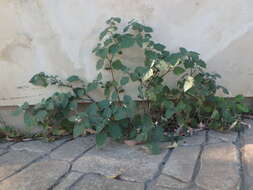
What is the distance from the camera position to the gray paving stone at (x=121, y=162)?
1.37m

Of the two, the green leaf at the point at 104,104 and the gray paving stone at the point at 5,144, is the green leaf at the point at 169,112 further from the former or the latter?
the gray paving stone at the point at 5,144

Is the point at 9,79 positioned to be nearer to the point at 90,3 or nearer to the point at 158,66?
the point at 90,3

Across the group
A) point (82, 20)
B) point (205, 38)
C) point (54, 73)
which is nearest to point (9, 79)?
point (54, 73)

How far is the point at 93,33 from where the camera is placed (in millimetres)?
1979

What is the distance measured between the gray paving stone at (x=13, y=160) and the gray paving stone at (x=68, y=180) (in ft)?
1.12

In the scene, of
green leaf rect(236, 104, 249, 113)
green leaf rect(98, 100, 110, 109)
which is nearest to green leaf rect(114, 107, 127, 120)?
green leaf rect(98, 100, 110, 109)

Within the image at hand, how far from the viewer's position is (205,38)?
192 centimetres

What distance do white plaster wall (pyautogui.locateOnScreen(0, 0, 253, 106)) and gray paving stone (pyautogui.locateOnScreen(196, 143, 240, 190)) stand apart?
61cm

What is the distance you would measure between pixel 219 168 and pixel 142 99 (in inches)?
28.7

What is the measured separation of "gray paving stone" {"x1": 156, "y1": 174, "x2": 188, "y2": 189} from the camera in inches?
48.1

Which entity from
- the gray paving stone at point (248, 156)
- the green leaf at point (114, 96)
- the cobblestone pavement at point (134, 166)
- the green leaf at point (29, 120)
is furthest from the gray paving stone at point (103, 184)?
the green leaf at point (29, 120)

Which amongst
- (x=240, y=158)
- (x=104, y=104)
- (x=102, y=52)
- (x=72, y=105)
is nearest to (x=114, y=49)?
(x=102, y=52)

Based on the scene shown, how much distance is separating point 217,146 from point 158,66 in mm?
576

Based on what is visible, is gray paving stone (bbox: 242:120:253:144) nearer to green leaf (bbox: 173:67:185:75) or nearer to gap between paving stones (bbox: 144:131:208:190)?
gap between paving stones (bbox: 144:131:208:190)
